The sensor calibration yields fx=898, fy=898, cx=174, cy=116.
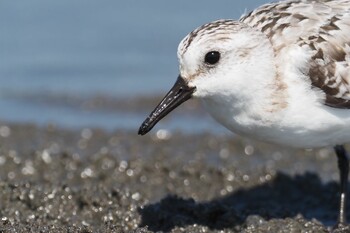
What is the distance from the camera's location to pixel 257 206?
27.9ft

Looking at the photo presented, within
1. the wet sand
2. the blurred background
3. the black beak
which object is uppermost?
the black beak

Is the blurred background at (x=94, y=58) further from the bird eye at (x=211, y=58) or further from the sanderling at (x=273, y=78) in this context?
the bird eye at (x=211, y=58)

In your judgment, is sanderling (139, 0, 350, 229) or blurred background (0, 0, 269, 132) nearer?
sanderling (139, 0, 350, 229)

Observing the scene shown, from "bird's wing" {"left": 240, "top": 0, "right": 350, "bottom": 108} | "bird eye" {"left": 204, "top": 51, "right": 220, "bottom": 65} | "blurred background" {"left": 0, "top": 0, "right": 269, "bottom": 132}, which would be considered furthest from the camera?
"blurred background" {"left": 0, "top": 0, "right": 269, "bottom": 132}

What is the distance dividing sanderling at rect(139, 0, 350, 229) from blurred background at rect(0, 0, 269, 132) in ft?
13.9

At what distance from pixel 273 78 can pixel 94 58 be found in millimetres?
7554

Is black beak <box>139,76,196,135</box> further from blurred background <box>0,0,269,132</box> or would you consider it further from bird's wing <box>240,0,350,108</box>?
blurred background <box>0,0,269,132</box>

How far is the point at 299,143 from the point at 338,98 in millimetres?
488

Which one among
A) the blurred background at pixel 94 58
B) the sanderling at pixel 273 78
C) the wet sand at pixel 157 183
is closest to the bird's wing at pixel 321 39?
the sanderling at pixel 273 78

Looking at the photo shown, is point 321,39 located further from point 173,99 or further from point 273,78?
point 173,99

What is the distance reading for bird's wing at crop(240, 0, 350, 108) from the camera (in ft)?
23.7

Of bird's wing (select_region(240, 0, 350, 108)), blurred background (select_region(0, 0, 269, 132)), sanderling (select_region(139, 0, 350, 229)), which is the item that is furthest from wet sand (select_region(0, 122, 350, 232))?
bird's wing (select_region(240, 0, 350, 108))

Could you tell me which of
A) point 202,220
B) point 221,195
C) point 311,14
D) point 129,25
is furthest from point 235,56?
point 129,25

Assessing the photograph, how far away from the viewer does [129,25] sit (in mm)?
15227
